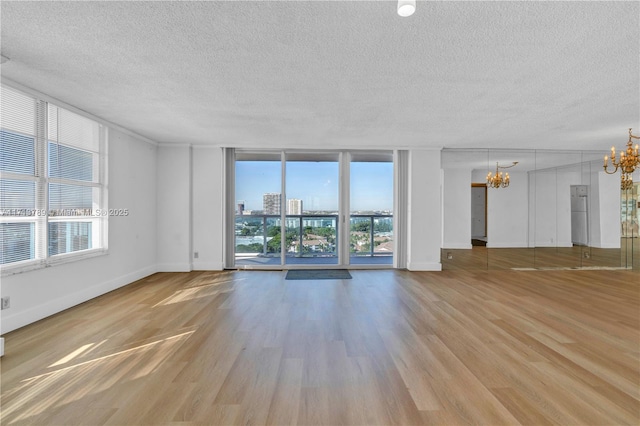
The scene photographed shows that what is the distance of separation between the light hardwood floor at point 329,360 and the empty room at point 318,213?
22mm

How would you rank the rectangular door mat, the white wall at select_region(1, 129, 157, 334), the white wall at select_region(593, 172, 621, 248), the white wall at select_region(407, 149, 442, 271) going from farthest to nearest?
the white wall at select_region(593, 172, 621, 248) → the white wall at select_region(407, 149, 442, 271) → the rectangular door mat → the white wall at select_region(1, 129, 157, 334)

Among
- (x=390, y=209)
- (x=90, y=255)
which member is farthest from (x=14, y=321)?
(x=390, y=209)

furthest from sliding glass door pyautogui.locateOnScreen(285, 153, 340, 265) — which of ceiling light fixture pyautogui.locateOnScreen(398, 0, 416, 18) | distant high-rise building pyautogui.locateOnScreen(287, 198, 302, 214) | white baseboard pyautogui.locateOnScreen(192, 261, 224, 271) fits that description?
ceiling light fixture pyautogui.locateOnScreen(398, 0, 416, 18)

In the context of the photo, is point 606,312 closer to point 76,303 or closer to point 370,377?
point 370,377

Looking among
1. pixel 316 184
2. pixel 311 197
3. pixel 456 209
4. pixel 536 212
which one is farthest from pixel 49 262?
pixel 536 212

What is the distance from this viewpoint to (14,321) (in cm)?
278

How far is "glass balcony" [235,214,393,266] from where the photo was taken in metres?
5.80

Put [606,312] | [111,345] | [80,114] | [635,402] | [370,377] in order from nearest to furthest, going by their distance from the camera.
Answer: [635,402] → [370,377] → [111,345] → [606,312] → [80,114]

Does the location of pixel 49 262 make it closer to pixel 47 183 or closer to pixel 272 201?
pixel 47 183

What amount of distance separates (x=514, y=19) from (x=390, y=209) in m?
4.24

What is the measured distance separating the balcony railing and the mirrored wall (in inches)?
57.4

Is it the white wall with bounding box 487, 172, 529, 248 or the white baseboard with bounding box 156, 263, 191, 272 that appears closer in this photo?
the white baseboard with bounding box 156, 263, 191, 272

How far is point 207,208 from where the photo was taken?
218 inches

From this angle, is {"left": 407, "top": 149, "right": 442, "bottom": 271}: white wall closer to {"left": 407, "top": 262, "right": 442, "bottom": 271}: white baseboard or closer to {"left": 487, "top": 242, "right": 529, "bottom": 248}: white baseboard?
{"left": 407, "top": 262, "right": 442, "bottom": 271}: white baseboard
